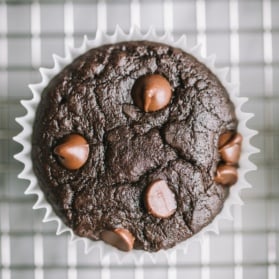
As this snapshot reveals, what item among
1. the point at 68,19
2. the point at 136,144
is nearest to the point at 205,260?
the point at 136,144

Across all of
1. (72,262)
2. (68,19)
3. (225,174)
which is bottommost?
(72,262)

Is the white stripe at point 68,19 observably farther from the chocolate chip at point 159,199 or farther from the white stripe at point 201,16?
the chocolate chip at point 159,199

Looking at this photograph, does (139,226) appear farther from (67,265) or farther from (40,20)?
(40,20)

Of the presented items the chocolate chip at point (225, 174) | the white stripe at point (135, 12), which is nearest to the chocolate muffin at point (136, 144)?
the chocolate chip at point (225, 174)

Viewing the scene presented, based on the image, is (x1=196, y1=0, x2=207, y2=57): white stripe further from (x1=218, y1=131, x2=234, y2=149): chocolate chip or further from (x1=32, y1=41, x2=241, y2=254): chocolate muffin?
(x1=218, y1=131, x2=234, y2=149): chocolate chip

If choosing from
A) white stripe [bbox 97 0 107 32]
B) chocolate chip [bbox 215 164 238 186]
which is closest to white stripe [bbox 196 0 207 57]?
white stripe [bbox 97 0 107 32]

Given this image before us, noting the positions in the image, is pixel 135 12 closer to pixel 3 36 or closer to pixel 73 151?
pixel 3 36
